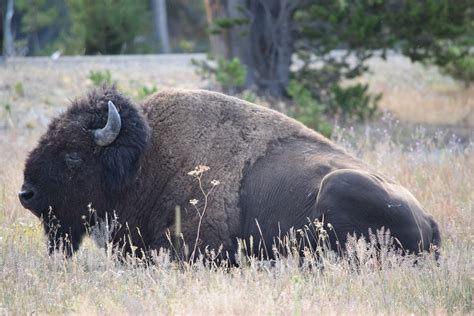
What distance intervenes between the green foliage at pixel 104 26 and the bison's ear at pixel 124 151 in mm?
22291

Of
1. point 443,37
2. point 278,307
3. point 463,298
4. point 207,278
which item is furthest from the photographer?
point 443,37

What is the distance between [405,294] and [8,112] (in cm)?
1034

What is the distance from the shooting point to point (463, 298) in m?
6.09

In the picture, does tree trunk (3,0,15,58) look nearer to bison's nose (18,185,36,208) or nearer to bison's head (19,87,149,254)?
bison's head (19,87,149,254)

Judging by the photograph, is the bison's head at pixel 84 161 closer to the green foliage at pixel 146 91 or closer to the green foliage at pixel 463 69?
the green foliage at pixel 146 91

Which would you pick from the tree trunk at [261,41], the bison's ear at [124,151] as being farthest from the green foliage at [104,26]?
the bison's ear at [124,151]

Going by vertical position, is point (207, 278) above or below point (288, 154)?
below

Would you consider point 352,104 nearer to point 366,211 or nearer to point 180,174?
point 180,174

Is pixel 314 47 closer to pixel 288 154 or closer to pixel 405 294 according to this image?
pixel 288 154

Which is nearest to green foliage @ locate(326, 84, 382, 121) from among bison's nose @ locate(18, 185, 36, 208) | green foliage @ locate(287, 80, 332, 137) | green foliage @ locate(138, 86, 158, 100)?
green foliage @ locate(287, 80, 332, 137)

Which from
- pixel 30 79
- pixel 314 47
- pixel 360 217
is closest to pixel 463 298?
pixel 360 217

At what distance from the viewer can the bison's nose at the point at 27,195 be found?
24.4 ft

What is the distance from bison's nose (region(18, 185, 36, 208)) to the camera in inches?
293

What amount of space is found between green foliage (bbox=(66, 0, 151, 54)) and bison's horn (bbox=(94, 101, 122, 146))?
73.4ft
